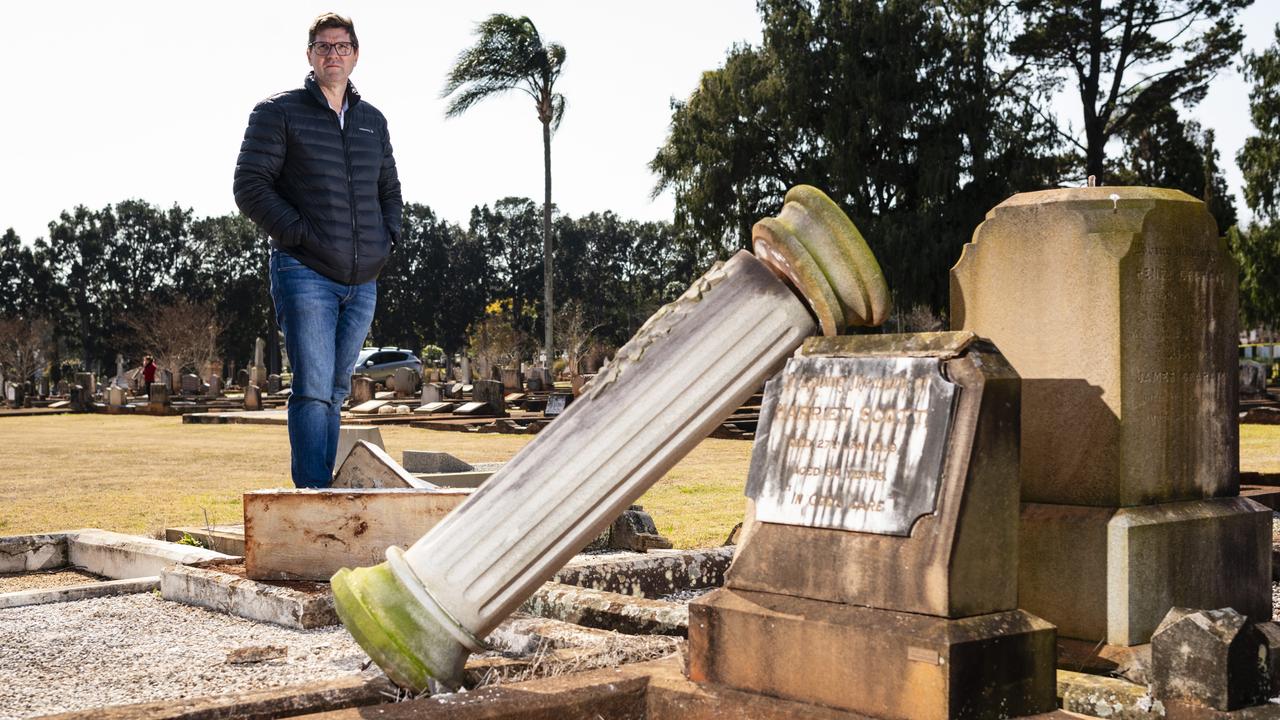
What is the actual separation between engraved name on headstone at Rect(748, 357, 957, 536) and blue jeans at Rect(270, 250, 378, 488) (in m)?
2.34

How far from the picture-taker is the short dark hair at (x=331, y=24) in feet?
15.9

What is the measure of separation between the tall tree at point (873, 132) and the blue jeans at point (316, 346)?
23.0 metres

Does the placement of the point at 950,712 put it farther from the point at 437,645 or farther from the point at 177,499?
the point at 177,499

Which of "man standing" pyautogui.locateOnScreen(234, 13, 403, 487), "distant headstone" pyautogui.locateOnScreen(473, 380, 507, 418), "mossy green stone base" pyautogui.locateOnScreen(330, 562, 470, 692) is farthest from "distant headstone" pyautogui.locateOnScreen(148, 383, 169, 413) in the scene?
"mossy green stone base" pyautogui.locateOnScreen(330, 562, 470, 692)

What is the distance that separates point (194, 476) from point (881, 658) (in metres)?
9.74

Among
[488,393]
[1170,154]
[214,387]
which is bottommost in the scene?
[488,393]

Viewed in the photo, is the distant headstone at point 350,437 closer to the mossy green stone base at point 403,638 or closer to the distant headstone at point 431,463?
the distant headstone at point 431,463

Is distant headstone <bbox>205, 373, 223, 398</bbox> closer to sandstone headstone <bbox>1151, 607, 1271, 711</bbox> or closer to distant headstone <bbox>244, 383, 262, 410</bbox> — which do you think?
distant headstone <bbox>244, 383, 262, 410</bbox>

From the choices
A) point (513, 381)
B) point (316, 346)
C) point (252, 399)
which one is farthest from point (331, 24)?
point (513, 381)

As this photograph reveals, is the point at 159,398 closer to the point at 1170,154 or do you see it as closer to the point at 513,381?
the point at 513,381

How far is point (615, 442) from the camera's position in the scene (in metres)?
2.88

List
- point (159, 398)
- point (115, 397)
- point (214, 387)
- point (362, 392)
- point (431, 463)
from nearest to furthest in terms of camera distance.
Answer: point (431, 463)
point (362, 392)
point (159, 398)
point (115, 397)
point (214, 387)

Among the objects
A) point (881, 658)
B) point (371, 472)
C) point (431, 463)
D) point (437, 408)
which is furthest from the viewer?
point (437, 408)

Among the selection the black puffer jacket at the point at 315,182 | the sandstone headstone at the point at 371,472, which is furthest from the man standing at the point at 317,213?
the sandstone headstone at the point at 371,472
